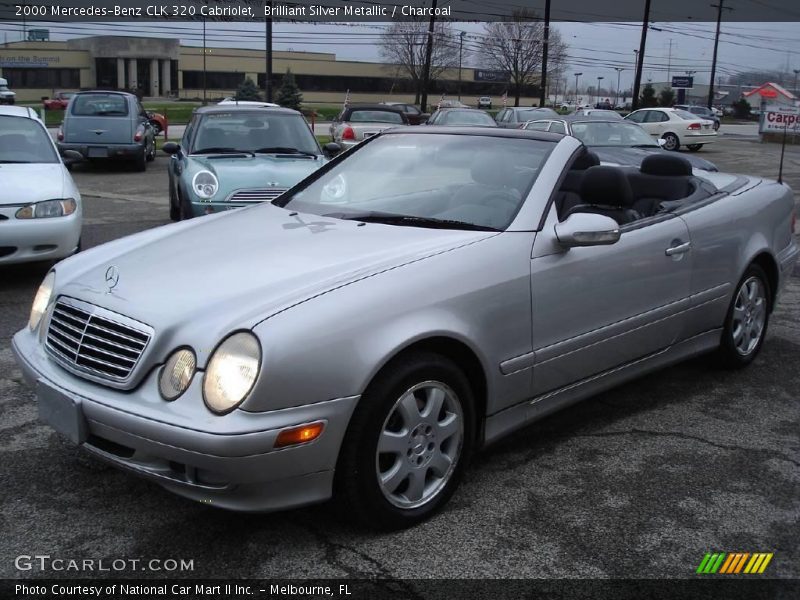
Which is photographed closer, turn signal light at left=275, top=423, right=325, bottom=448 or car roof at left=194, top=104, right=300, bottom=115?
turn signal light at left=275, top=423, right=325, bottom=448

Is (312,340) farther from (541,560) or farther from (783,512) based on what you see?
(783,512)

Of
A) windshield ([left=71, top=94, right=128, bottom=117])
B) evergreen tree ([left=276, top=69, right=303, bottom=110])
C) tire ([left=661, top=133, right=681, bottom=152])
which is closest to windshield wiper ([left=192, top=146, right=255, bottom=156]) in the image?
windshield ([left=71, top=94, right=128, bottom=117])

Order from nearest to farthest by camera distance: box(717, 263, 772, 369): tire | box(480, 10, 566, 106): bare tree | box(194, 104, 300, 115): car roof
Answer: box(717, 263, 772, 369): tire < box(194, 104, 300, 115): car roof < box(480, 10, 566, 106): bare tree

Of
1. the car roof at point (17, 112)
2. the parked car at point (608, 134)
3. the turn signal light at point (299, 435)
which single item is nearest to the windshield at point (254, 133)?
the car roof at point (17, 112)

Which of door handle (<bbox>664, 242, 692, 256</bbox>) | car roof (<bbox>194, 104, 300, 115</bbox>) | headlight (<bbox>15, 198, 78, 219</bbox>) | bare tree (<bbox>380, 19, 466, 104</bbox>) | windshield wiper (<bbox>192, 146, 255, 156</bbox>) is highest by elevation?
bare tree (<bbox>380, 19, 466, 104</bbox>)

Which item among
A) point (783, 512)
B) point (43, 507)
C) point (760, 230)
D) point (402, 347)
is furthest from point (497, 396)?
point (760, 230)

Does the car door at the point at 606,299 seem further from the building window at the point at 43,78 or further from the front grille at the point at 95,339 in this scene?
the building window at the point at 43,78

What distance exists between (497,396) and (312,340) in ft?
3.08

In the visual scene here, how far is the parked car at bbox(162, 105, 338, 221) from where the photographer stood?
26.7 feet

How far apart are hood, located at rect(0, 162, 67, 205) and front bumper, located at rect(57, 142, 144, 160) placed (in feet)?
30.5

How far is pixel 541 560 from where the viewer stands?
9.32 ft

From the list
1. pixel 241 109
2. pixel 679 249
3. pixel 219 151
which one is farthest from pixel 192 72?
pixel 679 249

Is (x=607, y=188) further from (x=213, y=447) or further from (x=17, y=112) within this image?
(x=17, y=112)

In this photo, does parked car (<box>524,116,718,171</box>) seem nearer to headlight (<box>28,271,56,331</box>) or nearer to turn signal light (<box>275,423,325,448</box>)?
headlight (<box>28,271,56,331</box>)
